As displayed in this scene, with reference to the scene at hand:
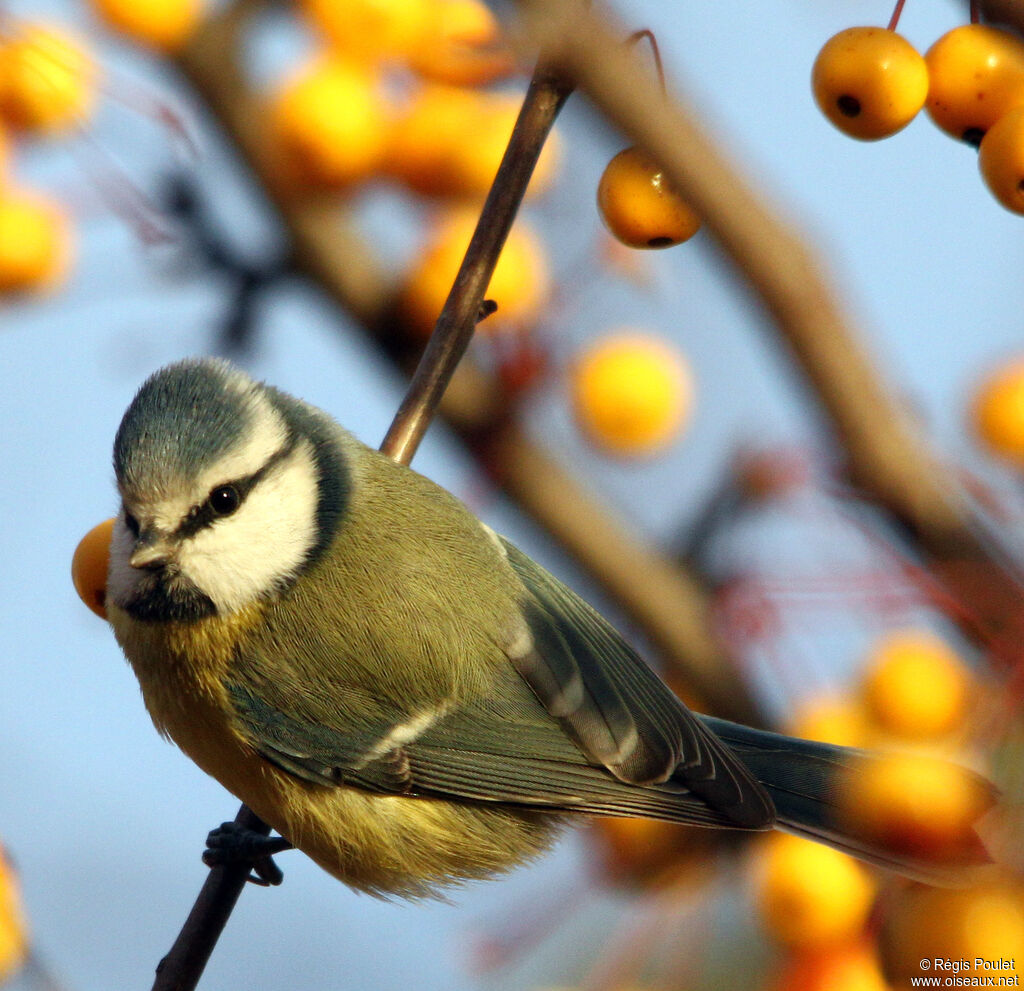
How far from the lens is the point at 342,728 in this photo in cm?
154

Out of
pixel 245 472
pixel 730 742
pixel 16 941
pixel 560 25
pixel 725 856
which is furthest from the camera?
pixel 725 856

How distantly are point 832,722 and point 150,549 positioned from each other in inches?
34.8

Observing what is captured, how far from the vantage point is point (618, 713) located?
1.61 metres

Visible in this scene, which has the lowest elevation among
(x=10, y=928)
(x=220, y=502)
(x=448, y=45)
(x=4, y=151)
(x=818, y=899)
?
(x=10, y=928)

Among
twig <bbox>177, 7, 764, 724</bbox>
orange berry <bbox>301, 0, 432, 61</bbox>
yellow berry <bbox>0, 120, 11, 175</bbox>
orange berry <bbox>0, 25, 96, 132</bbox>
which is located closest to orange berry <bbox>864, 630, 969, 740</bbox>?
twig <bbox>177, 7, 764, 724</bbox>

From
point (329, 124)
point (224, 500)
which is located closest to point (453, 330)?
point (224, 500)

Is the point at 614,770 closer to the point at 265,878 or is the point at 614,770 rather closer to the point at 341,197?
the point at 265,878

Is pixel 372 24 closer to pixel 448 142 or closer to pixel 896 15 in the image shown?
pixel 448 142

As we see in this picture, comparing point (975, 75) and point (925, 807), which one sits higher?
point (975, 75)

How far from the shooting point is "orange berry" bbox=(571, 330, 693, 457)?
1919mm

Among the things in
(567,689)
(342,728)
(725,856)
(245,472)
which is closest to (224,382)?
(245,472)

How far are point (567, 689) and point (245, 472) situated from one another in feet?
1.63

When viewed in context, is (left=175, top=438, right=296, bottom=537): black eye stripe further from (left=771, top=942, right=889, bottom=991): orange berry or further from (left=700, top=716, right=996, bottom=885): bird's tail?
(left=771, top=942, right=889, bottom=991): orange berry

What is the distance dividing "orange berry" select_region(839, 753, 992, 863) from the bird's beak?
0.81m
